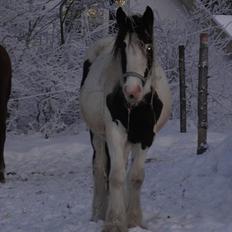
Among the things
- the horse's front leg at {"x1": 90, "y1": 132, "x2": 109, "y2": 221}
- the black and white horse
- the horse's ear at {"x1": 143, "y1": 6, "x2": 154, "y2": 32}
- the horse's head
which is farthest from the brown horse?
the horse's ear at {"x1": 143, "y1": 6, "x2": 154, "y2": 32}

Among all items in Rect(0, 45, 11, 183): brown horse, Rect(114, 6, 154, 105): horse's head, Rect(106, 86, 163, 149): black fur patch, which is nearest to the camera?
Rect(114, 6, 154, 105): horse's head

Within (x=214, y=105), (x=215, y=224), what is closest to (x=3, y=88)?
(x=215, y=224)

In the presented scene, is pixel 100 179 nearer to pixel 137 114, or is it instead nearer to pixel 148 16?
pixel 137 114

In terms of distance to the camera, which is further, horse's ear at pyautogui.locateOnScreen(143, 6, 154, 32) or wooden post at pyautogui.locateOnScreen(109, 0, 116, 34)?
wooden post at pyautogui.locateOnScreen(109, 0, 116, 34)

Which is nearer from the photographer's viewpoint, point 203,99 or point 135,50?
point 135,50

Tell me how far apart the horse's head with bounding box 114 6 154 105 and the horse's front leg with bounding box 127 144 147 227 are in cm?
54

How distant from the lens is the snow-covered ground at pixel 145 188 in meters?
5.36

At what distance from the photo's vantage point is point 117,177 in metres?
5.01

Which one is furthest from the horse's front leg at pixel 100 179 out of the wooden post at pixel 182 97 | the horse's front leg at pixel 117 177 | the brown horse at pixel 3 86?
the wooden post at pixel 182 97

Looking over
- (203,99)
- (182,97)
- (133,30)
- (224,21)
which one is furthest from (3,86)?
(224,21)

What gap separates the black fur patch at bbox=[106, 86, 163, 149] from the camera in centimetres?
497

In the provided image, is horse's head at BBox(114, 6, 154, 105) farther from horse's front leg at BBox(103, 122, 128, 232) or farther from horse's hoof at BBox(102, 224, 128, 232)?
horse's hoof at BBox(102, 224, 128, 232)

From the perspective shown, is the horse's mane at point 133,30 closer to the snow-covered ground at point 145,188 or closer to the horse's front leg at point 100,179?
the horse's front leg at point 100,179

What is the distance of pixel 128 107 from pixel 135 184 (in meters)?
0.71
